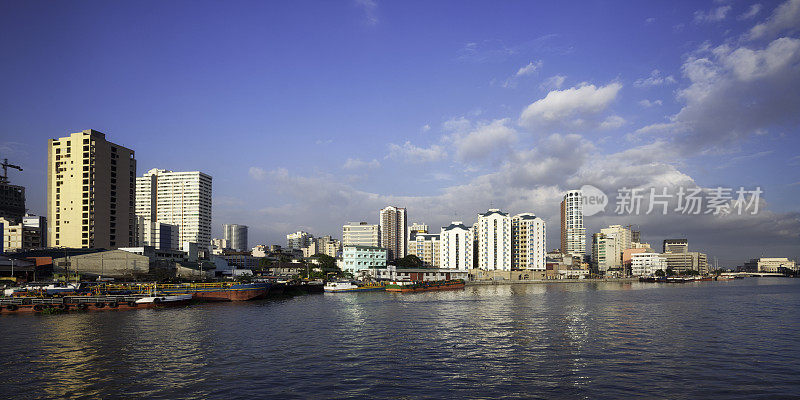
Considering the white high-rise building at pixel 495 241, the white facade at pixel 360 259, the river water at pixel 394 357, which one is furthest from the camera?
the white high-rise building at pixel 495 241

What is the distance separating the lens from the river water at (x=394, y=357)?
80.1ft

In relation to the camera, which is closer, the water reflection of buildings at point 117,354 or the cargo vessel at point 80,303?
the water reflection of buildings at point 117,354

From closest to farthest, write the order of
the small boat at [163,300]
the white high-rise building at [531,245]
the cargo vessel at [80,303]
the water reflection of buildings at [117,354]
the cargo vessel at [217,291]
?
the water reflection of buildings at [117,354] < the cargo vessel at [80,303] < the small boat at [163,300] < the cargo vessel at [217,291] < the white high-rise building at [531,245]

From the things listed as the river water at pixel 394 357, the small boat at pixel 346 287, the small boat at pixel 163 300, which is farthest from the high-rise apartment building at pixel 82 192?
the river water at pixel 394 357

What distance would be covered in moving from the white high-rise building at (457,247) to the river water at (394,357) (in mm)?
135721

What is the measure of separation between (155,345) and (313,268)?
12200 cm

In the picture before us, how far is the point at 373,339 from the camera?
39.1 m

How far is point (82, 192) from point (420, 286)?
3440 inches

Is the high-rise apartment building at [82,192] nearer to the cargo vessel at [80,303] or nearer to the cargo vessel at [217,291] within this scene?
the cargo vessel at [217,291]

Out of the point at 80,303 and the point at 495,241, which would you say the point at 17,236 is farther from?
the point at 495,241

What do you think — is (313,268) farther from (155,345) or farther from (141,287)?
(155,345)

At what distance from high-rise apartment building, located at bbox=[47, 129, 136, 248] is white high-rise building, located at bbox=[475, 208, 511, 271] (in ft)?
408

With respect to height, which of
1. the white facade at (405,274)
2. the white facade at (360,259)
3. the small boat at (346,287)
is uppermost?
the white facade at (360,259)

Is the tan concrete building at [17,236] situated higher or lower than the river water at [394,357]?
higher
